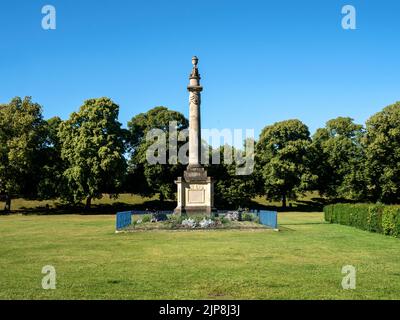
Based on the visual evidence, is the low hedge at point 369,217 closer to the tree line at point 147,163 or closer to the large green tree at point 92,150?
the tree line at point 147,163

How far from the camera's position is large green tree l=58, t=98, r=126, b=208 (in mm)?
52062

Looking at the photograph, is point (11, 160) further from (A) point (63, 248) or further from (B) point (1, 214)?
(A) point (63, 248)

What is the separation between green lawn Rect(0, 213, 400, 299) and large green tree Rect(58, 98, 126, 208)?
29.0 meters

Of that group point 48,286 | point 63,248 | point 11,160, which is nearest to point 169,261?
point 48,286

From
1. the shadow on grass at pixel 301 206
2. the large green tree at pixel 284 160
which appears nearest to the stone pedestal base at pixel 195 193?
the large green tree at pixel 284 160

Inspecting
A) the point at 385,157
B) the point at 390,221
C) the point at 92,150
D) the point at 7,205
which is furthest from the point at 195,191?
the point at 7,205

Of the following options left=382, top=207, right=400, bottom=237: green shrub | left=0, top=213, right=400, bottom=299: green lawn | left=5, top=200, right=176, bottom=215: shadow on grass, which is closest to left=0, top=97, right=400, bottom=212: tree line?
left=5, top=200, right=176, bottom=215: shadow on grass

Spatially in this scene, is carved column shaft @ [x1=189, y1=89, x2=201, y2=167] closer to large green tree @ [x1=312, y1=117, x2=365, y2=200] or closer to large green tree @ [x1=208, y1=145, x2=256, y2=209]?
large green tree @ [x1=208, y1=145, x2=256, y2=209]

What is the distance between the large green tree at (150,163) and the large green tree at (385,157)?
23.5 m

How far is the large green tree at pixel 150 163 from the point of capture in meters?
57.4

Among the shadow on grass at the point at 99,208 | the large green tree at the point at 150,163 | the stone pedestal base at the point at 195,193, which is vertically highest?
the large green tree at the point at 150,163

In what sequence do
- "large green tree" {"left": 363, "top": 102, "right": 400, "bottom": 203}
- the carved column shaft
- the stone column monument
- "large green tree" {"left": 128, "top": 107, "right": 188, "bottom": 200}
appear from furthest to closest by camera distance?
"large green tree" {"left": 128, "top": 107, "right": 188, "bottom": 200}
"large green tree" {"left": 363, "top": 102, "right": 400, "bottom": 203}
the carved column shaft
the stone column monument

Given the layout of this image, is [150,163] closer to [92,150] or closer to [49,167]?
[92,150]

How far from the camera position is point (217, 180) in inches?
2446
